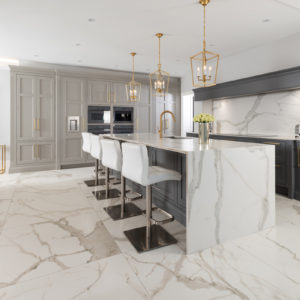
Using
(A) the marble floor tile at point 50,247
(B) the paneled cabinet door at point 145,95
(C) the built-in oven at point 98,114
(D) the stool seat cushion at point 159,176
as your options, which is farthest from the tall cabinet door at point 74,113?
(D) the stool seat cushion at point 159,176

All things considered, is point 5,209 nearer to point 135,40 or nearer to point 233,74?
point 135,40

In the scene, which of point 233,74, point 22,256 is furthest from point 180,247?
point 233,74

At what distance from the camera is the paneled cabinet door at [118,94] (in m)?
6.14

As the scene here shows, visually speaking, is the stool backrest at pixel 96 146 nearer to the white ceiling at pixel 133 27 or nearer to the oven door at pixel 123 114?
the white ceiling at pixel 133 27

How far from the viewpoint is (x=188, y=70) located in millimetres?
6504

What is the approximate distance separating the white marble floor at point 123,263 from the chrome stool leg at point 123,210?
3.8 inches

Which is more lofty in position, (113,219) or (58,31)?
(58,31)

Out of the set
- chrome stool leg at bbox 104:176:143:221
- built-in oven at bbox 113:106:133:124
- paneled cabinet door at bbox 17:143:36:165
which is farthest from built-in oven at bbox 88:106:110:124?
chrome stool leg at bbox 104:176:143:221

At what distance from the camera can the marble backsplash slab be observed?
13.3 feet

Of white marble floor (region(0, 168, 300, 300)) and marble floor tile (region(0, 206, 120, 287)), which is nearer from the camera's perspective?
white marble floor (region(0, 168, 300, 300))

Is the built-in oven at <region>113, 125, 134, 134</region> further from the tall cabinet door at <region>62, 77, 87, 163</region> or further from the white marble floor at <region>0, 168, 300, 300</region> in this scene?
the white marble floor at <region>0, 168, 300, 300</region>

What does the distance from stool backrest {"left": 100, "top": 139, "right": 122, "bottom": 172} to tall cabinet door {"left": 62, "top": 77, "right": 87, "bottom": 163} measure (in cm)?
309

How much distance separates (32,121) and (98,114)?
1532 mm

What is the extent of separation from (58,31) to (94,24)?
69 centimetres
